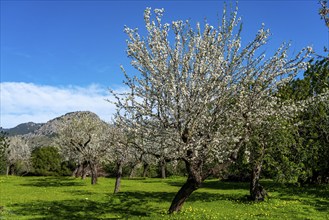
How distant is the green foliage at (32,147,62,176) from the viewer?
302 ft

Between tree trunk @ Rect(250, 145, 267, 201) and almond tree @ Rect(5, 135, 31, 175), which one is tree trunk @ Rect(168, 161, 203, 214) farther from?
almond tree @ Rect(5, 135, 31, 175)

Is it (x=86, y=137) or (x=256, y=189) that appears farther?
(x=86, y=137)

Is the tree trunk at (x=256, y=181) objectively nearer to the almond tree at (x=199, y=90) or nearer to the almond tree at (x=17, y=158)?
the almond tree at (x=199, y=90)

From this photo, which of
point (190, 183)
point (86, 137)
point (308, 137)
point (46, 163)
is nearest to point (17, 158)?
point (46, 163)

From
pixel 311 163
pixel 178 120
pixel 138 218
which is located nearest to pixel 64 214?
pixel 138 218

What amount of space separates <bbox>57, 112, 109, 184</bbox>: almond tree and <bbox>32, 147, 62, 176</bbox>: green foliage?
2404 centimetres

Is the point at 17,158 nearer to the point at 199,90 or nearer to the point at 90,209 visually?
the point at 90,209

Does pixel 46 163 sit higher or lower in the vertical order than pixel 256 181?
higher

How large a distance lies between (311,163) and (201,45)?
25.0m

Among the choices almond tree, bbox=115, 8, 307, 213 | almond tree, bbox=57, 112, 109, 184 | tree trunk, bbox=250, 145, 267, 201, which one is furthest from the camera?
almond tree, bbox=57, 112, 109, 184

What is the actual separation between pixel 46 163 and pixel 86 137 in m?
37.9

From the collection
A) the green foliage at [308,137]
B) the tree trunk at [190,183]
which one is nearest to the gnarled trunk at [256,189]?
the green foliage at [308,137]

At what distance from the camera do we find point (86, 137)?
61.1 metres

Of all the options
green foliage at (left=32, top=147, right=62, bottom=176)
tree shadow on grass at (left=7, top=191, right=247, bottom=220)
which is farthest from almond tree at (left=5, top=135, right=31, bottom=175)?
tree shadow on grass at (left=7, top=191, right=247, bottom=220)
